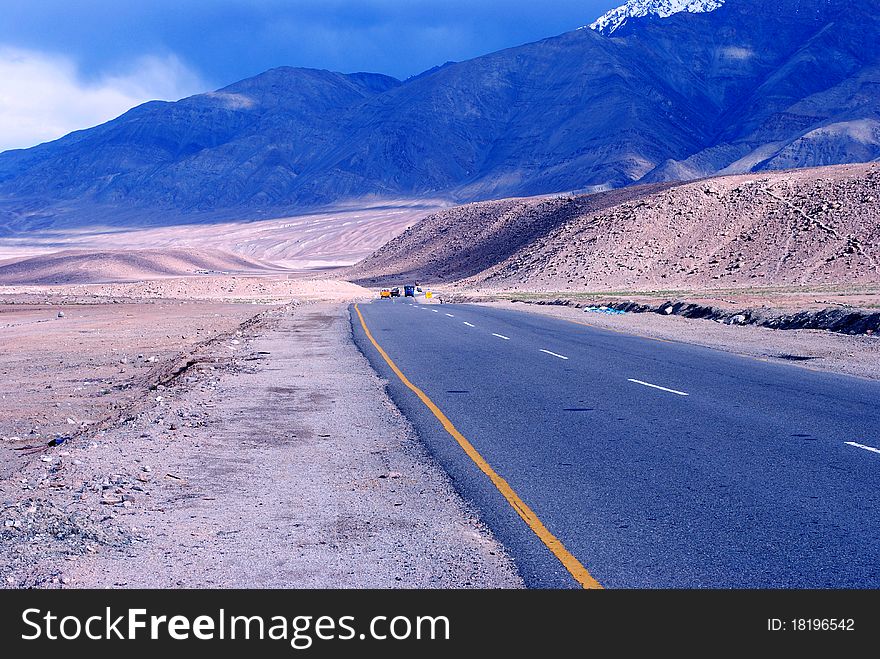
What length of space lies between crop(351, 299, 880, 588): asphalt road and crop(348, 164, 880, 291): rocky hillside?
53601 mm

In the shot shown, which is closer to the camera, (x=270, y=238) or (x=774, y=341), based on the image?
(x=774, y=341)

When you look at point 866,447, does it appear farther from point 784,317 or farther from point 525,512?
point 784,317

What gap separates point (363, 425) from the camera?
11.5 metres

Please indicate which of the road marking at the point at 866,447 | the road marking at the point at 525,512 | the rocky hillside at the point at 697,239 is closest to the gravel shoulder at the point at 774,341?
the road marking at the point at 866,447

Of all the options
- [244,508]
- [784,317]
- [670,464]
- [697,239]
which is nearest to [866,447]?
[670,464]

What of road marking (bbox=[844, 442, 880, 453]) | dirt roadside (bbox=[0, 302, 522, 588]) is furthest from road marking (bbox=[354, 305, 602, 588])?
road marking (bbox=[844, 442, 880, 453])

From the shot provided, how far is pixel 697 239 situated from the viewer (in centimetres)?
8319

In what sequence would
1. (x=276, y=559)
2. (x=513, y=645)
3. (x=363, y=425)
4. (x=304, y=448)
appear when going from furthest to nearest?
(x=363, y=425) < (x=304, y=448) < (x=276, y=559) < (x=513, y=645)

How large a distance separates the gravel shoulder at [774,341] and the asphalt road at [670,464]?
198cm

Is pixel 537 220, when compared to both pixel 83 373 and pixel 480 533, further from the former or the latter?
pixel 480 533

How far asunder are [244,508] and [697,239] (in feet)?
263

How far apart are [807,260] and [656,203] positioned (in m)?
23.6

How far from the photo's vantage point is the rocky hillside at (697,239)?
7167 centimetres

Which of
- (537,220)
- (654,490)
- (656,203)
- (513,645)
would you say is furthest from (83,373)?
(537,220)
